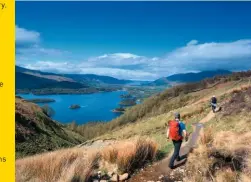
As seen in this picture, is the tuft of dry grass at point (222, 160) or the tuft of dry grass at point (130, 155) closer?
the tuft of dry grass at point (222, 160)

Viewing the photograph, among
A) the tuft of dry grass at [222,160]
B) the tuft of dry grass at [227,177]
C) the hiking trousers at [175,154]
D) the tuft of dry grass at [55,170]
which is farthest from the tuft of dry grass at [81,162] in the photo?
the tuft of dry grass at [227,177]

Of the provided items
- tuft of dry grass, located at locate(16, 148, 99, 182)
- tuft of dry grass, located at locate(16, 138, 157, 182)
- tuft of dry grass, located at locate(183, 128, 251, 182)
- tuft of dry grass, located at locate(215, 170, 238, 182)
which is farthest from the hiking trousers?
tuft of dry grass, located at locate(215, 170, 238, 182)

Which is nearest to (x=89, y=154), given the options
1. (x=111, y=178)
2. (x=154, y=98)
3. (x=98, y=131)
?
(x=111, y=178)

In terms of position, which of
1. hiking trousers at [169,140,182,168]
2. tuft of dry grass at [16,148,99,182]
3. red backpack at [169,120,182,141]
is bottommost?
hiking trousers at [169,140,182,168]

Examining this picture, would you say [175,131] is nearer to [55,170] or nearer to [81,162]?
[81,162]

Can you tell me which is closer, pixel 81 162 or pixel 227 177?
pixel 227 177

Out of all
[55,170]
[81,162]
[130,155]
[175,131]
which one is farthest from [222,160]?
[55,170]

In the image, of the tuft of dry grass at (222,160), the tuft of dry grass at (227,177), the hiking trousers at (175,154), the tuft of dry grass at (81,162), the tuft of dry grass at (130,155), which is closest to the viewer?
the tuft of dry grass at (227,177)

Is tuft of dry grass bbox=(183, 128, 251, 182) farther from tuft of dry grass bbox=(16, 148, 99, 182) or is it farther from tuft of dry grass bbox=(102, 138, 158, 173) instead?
tuft of dry grass bbox=(16, 148, 99, 182)

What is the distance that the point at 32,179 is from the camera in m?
7.78

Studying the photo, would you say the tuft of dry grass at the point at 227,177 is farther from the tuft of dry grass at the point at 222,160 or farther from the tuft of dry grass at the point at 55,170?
the tuft of dry grass at the point at 55,170
